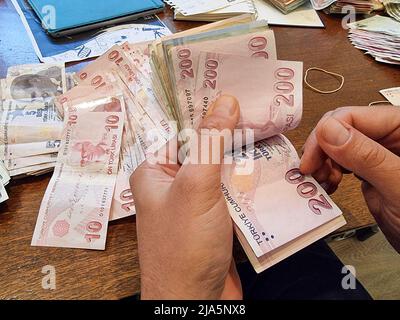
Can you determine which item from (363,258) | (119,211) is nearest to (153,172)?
(119,211)

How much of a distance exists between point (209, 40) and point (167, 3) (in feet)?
1.61

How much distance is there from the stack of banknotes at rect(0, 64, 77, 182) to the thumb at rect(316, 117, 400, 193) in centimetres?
44

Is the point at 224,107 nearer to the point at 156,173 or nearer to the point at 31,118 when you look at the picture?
the point at 156,173

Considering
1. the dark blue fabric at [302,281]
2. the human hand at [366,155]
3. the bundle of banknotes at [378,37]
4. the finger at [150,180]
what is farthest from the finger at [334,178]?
the bundle of banknotes at [378,37]

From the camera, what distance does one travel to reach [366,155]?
55 centimetres

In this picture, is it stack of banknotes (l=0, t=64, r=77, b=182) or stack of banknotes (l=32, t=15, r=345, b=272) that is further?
stack of banknotes (l=0, t=64, r=77, b=182)

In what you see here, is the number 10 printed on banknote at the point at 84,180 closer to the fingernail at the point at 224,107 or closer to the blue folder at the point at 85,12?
the fingernail at the point at 224,107

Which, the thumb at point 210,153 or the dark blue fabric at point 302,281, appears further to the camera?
the dark blue fabric at point 302,281

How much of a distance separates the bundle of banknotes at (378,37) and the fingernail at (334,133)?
50 centimetres

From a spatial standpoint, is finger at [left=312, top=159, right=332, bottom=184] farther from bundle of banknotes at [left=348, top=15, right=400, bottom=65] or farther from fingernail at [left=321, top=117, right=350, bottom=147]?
Result: bundle of banknotes at [left=348, top=15, right=400, bottom=65]

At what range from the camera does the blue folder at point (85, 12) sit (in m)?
0.95

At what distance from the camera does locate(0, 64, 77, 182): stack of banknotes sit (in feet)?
2.20

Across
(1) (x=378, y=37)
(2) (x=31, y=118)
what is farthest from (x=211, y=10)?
(2) (x=31, y=118)

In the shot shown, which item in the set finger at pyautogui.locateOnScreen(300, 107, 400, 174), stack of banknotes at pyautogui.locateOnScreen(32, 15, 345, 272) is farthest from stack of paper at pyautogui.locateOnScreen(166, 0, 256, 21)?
finger at pyautogui.locateOnScreen(300, 107, 400, 174)
